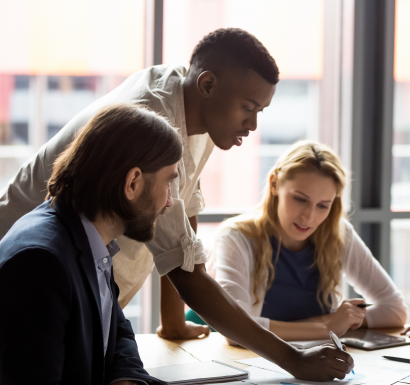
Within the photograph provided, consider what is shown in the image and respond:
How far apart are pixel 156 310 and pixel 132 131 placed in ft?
5.93

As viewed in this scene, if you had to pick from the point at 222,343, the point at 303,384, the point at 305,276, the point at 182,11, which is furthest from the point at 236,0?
the point at 303,384

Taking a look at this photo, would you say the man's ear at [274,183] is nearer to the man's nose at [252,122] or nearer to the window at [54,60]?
the man's nose at [252,122]

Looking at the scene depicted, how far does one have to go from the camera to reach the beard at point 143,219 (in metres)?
1.09

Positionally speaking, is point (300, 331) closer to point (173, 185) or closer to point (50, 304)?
point (173, 185)

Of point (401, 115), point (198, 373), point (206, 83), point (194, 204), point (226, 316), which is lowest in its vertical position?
point (198, 373)

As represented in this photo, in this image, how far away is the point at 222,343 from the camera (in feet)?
5.07

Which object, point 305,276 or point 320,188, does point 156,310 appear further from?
point 320,188

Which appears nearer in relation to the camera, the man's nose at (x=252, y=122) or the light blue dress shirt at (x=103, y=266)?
the light blue dress shirt at (x=103, y=266)

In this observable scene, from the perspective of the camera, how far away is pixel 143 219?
3.63ft

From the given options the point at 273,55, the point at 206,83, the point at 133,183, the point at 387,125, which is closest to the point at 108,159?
the point at 133,183

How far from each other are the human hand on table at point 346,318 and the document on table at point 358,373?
244 millimetres

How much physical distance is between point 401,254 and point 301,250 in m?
1.53

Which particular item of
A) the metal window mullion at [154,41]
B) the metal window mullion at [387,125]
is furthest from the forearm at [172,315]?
the metal window mullion at [387,125]

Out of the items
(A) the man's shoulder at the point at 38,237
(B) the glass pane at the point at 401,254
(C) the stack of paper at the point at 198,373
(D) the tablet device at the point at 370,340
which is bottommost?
(B) the glass pane at the point at 401,254
